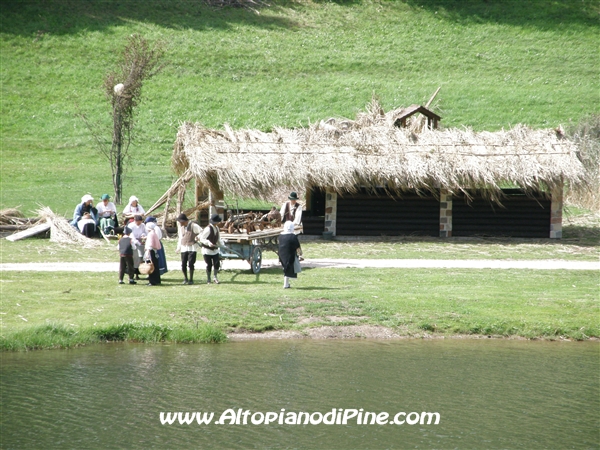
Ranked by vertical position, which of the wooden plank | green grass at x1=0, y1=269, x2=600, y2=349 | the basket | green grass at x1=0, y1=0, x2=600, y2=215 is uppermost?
green grass at x1=0, y1=0, x2=600, y2=215

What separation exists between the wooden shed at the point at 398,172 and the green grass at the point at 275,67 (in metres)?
10.3

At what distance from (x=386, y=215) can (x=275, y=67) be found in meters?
26.0

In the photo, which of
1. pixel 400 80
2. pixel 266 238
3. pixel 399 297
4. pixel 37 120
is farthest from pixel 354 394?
pixel 400 80

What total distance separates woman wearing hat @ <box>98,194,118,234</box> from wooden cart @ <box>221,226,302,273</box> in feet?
24.1

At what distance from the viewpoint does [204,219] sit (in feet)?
86.8

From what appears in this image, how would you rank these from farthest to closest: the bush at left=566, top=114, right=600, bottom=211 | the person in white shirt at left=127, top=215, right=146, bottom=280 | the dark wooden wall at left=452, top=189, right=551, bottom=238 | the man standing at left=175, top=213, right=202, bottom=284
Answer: the bush at left=566, top=114, right=600, bottom=211
the dark wooden wall at left=452, top=189, right=551, bottom=238
the person in white shirt at left=127, top=215, right=146, bottom=280
the man standing at left=175, top=213, right=202, bottom=284

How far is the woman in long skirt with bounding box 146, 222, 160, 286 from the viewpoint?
53.1 feet

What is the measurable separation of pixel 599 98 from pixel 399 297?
34.6 m

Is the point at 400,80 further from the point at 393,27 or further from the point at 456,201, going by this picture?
the point at 456,201

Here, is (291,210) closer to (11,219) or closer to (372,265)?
(372,265)

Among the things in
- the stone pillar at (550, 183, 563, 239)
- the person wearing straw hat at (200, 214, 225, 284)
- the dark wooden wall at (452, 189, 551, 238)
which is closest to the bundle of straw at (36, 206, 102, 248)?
the person wearing straw hat at (200, 214, 225, 284)

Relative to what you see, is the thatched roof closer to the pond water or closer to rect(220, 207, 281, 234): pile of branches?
rect(220, 207, 281, 234): pile of branches

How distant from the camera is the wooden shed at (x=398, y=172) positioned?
78.0 ft

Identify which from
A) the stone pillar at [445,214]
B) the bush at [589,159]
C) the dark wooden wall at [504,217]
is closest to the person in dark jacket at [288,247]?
the stone pillar at [445,214]
